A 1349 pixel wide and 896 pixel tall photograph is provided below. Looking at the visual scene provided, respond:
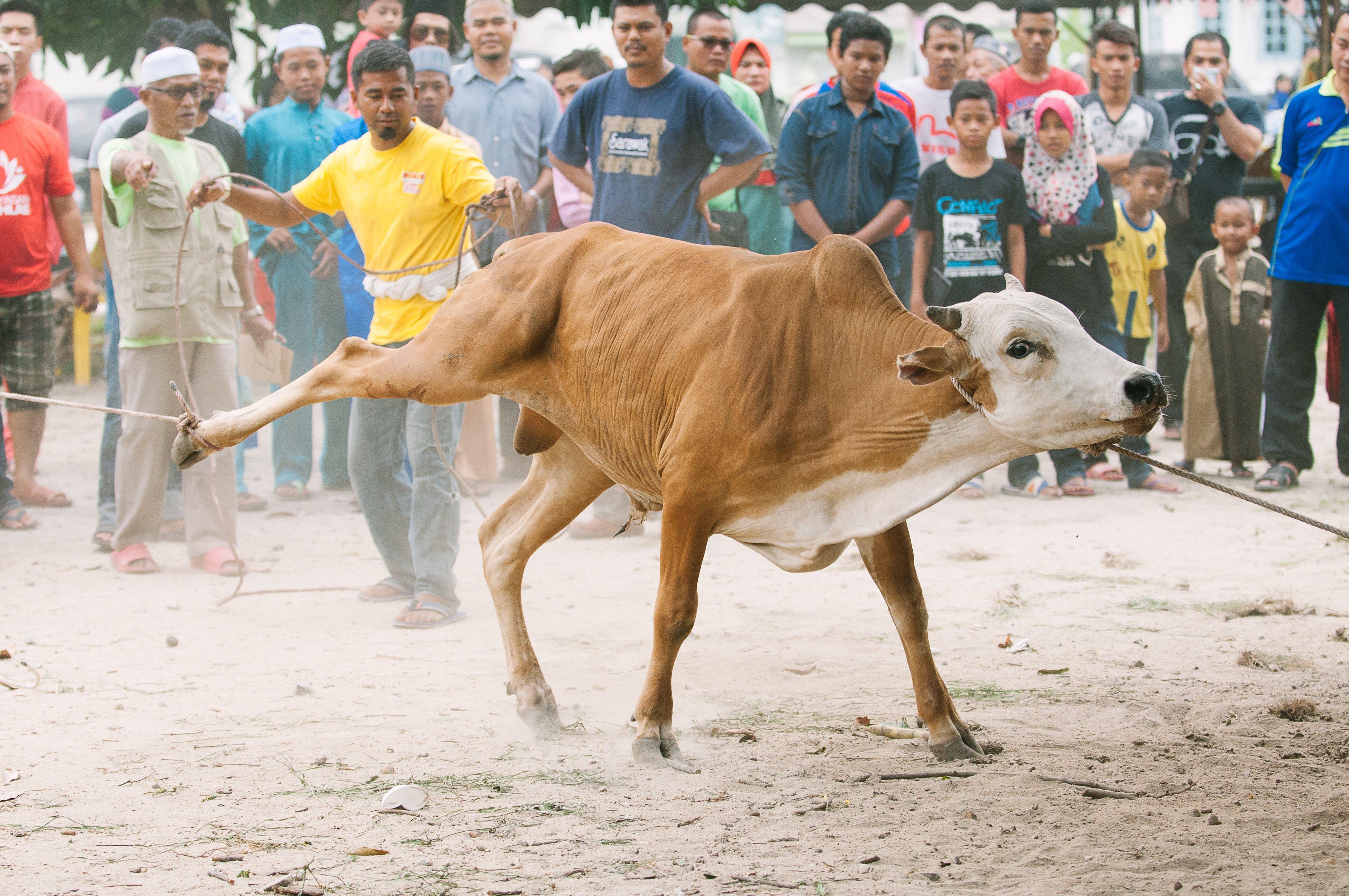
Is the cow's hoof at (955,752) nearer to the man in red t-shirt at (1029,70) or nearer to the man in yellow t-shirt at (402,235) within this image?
the man in yellow t-shirt at (402,235)

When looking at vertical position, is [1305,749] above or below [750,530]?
below

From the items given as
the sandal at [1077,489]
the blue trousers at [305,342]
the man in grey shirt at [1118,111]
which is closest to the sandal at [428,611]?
the blue trousers at [305,342]

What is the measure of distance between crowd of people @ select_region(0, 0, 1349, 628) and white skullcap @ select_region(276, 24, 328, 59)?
5 cm

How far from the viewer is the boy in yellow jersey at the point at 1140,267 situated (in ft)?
26.6

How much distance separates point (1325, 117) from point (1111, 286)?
1484 millimetres

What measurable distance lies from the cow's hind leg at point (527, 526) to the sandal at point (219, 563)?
233 cm

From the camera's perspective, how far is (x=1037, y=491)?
7961 mm

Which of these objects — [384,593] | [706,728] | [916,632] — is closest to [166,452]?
[384,593]

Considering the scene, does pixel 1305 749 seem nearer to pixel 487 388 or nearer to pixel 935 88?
pixel 487 388

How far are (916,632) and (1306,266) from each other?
4874 mm

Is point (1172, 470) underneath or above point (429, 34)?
underneath

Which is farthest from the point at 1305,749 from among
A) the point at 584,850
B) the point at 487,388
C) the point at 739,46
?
the point at 739,46

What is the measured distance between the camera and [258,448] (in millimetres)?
10516

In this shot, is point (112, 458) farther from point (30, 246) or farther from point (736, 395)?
point (736, 395)
